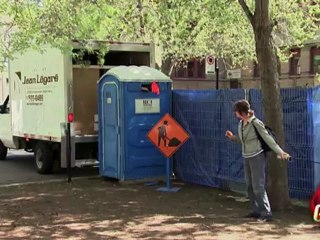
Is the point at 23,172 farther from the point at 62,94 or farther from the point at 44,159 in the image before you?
the point at 62,94

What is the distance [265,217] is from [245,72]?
3328cm

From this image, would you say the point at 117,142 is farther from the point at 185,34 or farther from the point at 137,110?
the point at 185,34

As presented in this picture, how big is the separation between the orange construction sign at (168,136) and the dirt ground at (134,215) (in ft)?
2.71

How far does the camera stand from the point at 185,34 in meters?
18.5

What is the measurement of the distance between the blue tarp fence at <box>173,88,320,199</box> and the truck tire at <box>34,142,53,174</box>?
3.29m

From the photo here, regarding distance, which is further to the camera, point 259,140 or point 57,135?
point 57,135

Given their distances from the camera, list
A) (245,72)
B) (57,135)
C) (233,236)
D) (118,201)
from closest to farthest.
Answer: (233,236) → (118,201) → (57,135) → (245,72)

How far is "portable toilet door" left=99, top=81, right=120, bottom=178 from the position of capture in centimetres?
1147

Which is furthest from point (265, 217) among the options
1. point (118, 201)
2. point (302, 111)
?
point (118, 201)

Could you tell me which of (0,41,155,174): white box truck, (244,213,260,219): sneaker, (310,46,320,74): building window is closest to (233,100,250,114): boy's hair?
(244,213,260,219): sneaker

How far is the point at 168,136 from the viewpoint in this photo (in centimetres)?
1057

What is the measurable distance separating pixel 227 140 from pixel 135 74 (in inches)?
94.4

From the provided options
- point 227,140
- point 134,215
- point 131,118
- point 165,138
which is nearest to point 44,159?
point 131,118

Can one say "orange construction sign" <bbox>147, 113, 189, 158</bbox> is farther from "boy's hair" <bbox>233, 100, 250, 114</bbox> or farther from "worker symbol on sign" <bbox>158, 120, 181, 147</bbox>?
"boy's hair" <bbox>233, 100, 250, 114</bbox>
